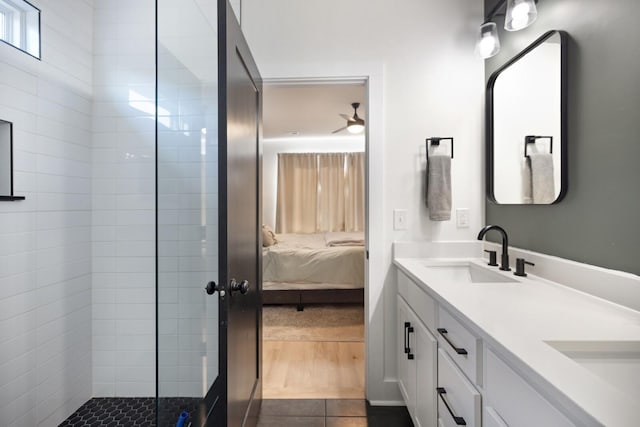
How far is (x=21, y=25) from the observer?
4.90ft

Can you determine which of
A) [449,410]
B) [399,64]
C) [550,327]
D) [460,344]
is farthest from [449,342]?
[399,64]

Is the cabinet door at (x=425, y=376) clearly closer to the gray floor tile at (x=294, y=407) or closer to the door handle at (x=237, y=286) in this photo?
the gray floor tile at (x=294, y=407)

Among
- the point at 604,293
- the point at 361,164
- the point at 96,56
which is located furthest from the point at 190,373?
the point at 361,164

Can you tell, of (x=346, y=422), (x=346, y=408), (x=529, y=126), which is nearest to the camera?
(x=529, y=126)

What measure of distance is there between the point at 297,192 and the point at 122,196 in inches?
174

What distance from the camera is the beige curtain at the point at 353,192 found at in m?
6.17

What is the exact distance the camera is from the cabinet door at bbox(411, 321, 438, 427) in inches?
48.6

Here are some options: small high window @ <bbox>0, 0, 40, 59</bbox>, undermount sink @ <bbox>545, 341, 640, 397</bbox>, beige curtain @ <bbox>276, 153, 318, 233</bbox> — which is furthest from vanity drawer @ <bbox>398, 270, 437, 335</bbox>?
beige curtain @ <bbox>276, 153, 318, 233</bbox>

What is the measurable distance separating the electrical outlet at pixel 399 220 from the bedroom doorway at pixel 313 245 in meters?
0.41

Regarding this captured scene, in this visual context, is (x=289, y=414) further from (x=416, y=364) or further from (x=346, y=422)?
(x=416, y=364)

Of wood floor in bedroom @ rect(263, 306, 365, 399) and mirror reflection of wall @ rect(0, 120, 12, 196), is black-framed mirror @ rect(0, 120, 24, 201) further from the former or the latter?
wood floor in bedroom @ rect(263, 306, 365, 399)

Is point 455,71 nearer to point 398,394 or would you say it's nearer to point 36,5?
point 398,394

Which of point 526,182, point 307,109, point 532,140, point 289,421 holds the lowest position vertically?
point 289,421

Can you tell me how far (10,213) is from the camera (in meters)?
1.41
